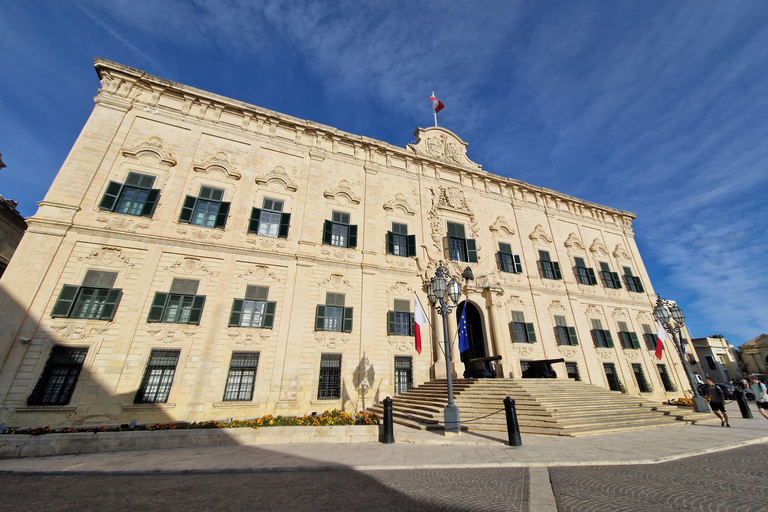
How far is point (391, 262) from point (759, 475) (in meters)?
13.1

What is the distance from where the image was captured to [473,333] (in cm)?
1766

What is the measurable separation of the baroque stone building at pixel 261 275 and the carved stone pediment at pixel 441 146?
148 mm

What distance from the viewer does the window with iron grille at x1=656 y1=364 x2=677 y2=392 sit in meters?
19.5

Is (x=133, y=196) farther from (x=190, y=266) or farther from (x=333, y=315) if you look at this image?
(x=333, y=315)

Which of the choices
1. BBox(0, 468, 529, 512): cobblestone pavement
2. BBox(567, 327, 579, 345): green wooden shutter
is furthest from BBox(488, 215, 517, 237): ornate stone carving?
BBox(0, 468, 529, 512): cobblestone pavement

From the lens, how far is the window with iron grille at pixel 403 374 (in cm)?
1430

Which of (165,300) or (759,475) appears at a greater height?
(165,300)

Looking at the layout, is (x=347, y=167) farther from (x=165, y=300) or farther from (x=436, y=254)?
(x=165, y=300)

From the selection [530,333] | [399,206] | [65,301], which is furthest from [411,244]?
[65,301]

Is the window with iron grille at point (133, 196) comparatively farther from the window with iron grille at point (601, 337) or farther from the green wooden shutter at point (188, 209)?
the window with iron grille at point (601, 337)

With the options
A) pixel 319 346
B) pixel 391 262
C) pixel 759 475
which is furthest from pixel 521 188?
pixel 759 475

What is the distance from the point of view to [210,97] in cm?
1573

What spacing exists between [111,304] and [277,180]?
855 cm

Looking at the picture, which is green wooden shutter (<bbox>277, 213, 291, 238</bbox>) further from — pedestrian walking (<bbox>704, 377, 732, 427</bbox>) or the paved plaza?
pedestrian walking (<bbox>704, 377, 732, 427</bbox>)
